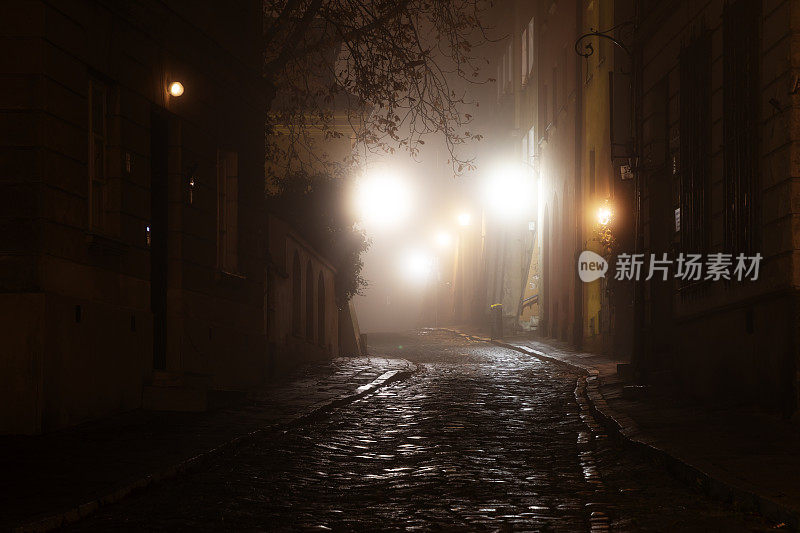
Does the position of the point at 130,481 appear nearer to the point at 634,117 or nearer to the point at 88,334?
the point at 88,334

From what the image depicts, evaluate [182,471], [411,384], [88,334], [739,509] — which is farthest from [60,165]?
[411,384]

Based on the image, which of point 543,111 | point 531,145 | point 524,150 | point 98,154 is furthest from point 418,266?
point 98,154

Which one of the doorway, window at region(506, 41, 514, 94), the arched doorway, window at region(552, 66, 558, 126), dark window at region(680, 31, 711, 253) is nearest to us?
the doorway

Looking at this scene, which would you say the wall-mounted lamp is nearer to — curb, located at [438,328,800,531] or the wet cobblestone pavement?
the wet cobblestone pavement

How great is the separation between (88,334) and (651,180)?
9870 mm

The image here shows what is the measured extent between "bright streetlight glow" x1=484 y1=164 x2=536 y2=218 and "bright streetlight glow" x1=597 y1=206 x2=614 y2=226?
50.9 ft

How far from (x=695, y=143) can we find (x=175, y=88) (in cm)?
688

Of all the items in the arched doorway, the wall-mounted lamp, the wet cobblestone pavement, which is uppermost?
the wall-mounted lamp

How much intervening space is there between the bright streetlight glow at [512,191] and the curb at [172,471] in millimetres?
27285

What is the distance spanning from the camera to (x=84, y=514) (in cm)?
668

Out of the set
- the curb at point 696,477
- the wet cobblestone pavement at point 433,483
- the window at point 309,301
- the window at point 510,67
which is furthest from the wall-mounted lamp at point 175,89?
the window at point 510,67

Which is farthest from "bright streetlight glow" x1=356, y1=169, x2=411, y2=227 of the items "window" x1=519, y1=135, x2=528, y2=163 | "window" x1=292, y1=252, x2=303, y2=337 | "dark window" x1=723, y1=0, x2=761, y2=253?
"dark window" x1=723, y1=0, x2=761, y2=253

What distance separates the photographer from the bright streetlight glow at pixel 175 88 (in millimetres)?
14109

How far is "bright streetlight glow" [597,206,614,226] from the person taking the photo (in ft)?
81.5
